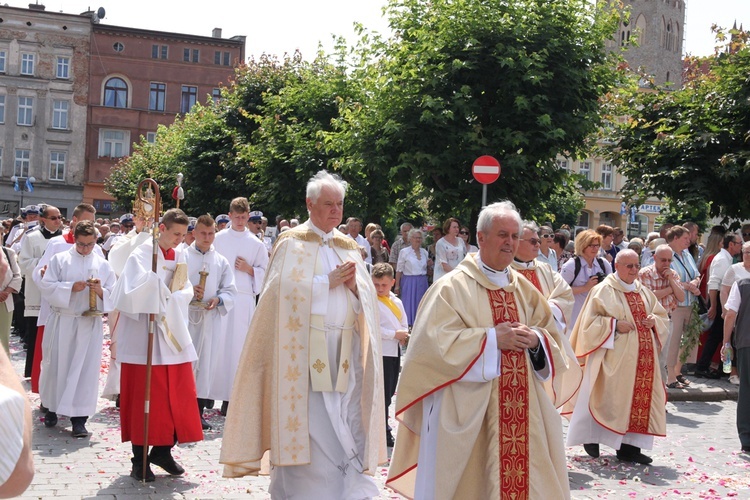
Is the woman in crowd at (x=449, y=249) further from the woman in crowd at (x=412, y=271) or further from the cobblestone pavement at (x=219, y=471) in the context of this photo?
the cobblestone pavement at (x=219, y=471)

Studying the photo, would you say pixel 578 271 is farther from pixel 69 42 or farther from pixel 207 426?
pixel 69 42

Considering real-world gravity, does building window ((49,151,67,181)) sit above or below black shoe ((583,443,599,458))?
above

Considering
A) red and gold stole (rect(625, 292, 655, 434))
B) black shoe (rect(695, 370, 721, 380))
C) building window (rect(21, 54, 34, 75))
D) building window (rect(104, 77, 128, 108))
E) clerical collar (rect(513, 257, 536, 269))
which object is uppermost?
building window (rect(21, 54, 34, 75))

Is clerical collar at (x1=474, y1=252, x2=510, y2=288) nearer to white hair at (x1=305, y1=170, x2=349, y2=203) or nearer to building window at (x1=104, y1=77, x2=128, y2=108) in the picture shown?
white hair at (x1=305, y1=170, x2=349, y2=203)

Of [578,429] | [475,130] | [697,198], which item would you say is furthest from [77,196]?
[578,429]

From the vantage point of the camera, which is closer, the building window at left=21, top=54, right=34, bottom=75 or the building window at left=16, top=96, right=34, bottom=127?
the building window at left=21, top=54, right=34, bottom=75

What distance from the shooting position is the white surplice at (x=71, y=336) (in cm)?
914

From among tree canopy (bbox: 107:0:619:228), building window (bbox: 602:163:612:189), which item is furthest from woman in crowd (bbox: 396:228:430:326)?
building window (bbox: 602:163:612:189)

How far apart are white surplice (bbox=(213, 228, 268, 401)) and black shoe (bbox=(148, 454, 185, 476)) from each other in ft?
9.12

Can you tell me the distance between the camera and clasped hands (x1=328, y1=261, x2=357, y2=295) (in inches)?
250

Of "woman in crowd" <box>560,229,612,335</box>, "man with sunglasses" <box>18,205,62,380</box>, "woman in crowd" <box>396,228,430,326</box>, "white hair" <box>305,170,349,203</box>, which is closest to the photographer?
"white hair" <box>305,170,349,203</box>

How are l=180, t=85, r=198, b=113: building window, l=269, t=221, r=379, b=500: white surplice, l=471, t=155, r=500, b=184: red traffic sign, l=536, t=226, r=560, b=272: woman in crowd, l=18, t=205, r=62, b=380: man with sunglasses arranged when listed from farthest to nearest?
1. l=180, t=85, r=198, b=113: building window
2. l=471, t=155, r=500, b=184: red traffic sign
3. l=536, t=226, r=560, b=272: woman in crowd
4. l=18, t=205, r=62, b=380: man with sunglasses
5. l=269, t=221, r=379, b=500: white surplice

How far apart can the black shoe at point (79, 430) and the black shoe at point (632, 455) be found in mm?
4999

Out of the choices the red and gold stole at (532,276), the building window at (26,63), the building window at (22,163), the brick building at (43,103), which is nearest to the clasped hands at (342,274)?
the red and gold stole at (532,276)
